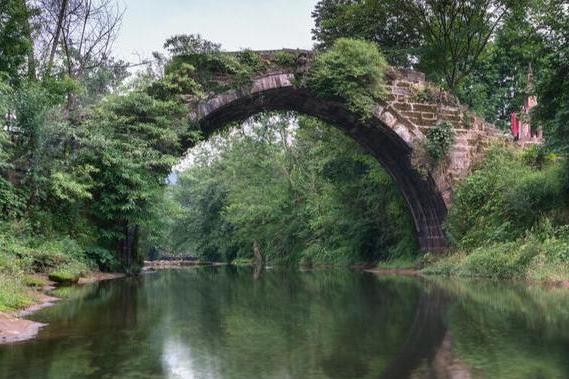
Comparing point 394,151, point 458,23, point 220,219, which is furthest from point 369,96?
point 220,219

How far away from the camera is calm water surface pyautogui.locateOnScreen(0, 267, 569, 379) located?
4.28m

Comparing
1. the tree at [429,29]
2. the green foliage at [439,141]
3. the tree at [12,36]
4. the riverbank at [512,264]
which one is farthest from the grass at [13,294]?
the tree at [429,29]

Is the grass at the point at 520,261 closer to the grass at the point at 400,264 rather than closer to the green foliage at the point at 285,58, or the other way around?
the grass at the point at 400,264

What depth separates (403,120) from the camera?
61.7 ft

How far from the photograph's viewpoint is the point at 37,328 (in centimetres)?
622

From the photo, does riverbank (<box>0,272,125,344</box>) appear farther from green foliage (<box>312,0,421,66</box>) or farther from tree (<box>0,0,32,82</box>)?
green foliage (<box>312,0,421,66</box>)

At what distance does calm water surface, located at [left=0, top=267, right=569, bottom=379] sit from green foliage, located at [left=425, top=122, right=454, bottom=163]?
9762 millimetres

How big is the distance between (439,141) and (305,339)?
47.1 ft

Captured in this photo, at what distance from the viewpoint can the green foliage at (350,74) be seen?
59.1 ft

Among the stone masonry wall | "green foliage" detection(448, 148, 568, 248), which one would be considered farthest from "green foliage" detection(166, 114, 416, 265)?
"green foliage" detection(448, 148, 568, 248)

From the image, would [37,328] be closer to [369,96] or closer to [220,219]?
[369,96]

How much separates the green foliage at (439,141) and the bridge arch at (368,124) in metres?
0.32

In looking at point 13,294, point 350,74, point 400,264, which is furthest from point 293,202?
point 13,294

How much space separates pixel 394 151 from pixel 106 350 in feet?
51.7
